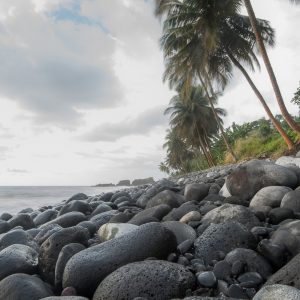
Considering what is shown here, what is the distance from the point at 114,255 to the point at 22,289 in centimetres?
80

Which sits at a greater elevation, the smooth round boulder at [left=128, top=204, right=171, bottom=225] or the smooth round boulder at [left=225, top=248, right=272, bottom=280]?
the smooth round boulder at [left=128, top=204, right=171, bottom=225]

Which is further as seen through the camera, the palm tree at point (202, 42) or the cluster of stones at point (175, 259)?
the palm tree at point (202, 42)

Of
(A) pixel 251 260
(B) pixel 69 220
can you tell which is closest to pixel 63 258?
(A) pixel 251 260

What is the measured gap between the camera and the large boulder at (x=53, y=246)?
151 inches

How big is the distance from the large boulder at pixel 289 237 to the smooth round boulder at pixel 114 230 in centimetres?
156

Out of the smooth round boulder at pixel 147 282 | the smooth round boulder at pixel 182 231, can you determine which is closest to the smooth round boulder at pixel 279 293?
the smooth round boulder at pixel 147 282

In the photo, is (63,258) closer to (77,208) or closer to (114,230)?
(114,230)

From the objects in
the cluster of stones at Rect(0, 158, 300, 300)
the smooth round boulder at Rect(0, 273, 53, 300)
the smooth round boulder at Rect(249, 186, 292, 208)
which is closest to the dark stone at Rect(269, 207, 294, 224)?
the cluster of stones at Rect(0, 158, 300, 300)

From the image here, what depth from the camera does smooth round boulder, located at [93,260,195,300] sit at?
2.84 meters

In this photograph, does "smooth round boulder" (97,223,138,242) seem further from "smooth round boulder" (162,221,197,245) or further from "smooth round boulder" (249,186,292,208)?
"smooth round boulder" (249,186,292,208)

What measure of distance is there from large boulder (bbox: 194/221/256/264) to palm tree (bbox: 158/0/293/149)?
13.8m

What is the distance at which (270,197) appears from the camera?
493 centimetres

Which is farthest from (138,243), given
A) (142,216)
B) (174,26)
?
(174,26)

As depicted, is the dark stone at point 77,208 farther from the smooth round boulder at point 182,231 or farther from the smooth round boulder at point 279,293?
the smooth round boulder at point 279,293
